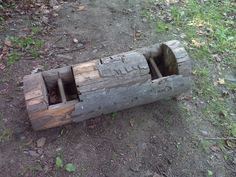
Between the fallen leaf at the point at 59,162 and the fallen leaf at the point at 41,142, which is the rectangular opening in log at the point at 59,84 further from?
the fallen leaf at the point at 59,162

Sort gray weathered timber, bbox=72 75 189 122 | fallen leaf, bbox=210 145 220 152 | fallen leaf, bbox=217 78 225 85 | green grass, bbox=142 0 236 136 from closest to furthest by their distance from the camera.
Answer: gray weathered timber, bbox=72 75 189 122 < fallen leaf, bbox=210 145 220 152 < green grass, bbox=142 0 236 136 < fallen leaf, bbox=217 78 225 85

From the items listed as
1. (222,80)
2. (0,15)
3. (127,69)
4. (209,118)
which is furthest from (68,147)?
(0,15)

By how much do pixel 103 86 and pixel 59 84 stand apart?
0.46 metres

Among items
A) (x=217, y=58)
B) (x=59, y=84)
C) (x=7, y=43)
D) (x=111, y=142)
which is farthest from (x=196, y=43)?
(x=7, y=43)

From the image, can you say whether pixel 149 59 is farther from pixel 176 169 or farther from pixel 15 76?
pixel 15 76

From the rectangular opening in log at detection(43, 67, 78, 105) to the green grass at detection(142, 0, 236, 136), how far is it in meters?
1.39

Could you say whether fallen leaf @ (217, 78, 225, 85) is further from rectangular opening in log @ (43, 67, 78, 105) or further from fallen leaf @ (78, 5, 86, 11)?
fallen leaf @ (78, 5, 86, 11)

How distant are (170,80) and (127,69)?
1.42 feet

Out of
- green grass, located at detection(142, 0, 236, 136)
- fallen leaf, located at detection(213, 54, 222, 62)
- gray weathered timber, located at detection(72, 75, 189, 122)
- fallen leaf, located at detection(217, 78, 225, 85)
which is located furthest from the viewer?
fallen leaf, located at detection(213, 54, 222, 62)

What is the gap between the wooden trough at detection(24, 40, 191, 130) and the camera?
9.48ft

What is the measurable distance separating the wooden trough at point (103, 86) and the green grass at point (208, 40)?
22.2 inches

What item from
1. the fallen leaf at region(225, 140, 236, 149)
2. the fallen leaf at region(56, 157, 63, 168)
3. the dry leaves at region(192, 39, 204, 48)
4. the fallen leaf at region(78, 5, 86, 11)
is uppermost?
the fallen leaf at region(78, 5, 86, 11)

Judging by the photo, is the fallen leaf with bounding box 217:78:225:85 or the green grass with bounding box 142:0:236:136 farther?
the fallen leaf with bounding box 217:78:225:85

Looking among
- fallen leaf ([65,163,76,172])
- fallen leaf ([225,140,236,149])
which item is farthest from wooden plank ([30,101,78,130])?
fallen leaf ([225,140,236,149])
